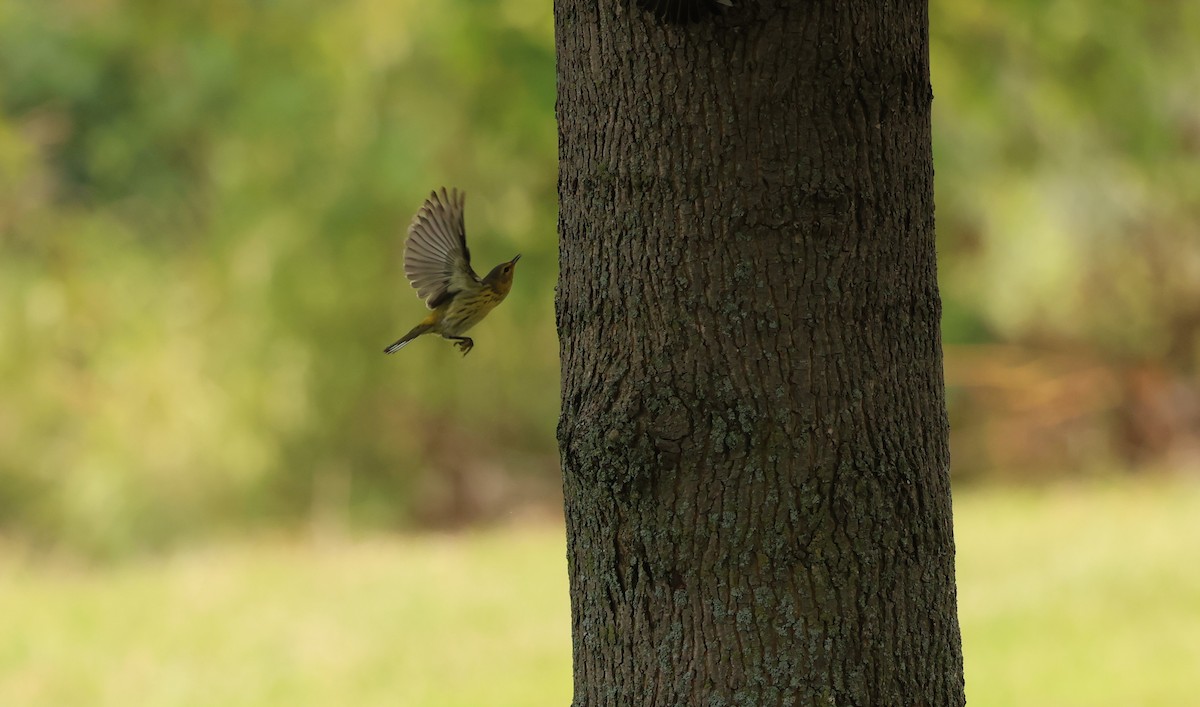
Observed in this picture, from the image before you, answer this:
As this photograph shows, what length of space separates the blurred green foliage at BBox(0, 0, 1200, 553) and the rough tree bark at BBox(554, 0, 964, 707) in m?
5.44

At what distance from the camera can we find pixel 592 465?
1.59 meters

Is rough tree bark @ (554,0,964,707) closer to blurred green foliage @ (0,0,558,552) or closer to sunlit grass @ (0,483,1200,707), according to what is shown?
sunlit grass @ (0,483,1200,707)

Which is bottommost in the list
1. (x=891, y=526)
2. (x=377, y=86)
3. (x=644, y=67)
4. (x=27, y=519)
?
(x=891, y=526)

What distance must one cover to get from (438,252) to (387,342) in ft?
23.1

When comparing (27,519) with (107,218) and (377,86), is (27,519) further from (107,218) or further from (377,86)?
(377,86)

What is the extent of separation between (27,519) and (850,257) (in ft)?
28.7

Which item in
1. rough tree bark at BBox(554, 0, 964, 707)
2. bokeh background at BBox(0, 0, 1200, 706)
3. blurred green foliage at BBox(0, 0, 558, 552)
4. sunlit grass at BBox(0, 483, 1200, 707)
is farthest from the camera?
blurred green foliage at BBox(0, 0, 558, 552)

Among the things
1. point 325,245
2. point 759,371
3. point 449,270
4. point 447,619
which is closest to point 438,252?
point 449,270

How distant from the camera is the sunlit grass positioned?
18.4 ft

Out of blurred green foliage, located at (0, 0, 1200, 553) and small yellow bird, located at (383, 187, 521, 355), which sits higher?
blurred green foliage, located at (0, 0, 1200, 553)

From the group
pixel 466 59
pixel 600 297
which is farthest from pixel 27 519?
pixel 600 297

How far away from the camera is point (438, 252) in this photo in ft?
7.25

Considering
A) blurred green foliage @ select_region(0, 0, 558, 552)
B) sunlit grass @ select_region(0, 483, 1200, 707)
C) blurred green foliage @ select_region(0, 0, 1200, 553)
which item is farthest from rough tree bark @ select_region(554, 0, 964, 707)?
blurred green foliage @ select_region(0, 0, 558, 552)

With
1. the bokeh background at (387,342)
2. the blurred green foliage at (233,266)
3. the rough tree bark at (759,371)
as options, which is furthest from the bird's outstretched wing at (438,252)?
the blurred green foliage at (233,266)
